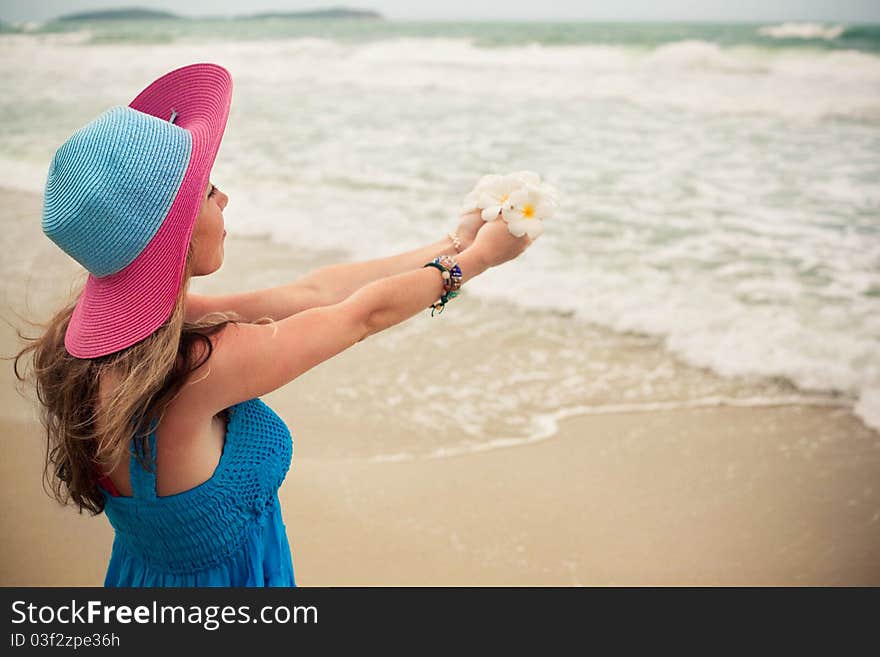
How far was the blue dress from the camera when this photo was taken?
5.07 ft

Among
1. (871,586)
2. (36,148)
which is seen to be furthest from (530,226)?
(36,148)

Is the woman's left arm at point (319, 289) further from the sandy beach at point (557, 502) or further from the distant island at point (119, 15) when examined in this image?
the distant island at point (119, 15)

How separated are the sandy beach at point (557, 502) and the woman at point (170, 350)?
128 cm

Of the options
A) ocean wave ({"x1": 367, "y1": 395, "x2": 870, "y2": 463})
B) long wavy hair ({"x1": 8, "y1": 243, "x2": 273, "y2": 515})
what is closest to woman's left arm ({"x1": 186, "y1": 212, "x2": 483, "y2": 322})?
long wavy hair ({"x1": 8, "y1": 243, "x2": 273, "y2": 515})

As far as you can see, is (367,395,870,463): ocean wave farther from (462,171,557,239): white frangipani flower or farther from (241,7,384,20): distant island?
(241,7,384,20): distant island

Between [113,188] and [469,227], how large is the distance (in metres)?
0.92

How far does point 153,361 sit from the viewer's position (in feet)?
4.55

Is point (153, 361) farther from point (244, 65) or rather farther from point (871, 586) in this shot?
point (244, 65)

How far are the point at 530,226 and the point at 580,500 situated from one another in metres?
1.74

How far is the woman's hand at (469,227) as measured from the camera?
2025 millimetres

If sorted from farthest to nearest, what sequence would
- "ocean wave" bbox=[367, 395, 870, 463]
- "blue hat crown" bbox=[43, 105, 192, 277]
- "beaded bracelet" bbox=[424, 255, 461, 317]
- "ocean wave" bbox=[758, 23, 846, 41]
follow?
"ocean wave" bbox=[758, 23, 846, 41], "ocean wave" bbox=[367, 395, 870, 463], "beaded bracelet" bbox=[424, 255, 461, 317], "blue hat crown" bbox=[43, 105, 192, 277]

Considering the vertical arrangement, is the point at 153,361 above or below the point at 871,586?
above

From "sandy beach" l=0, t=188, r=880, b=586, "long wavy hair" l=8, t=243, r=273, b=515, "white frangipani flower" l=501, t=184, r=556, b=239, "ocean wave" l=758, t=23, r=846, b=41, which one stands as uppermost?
"ocean wave" l=758, t=23, r=846, b=41

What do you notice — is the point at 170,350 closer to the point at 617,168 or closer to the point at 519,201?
the point at 519,201
